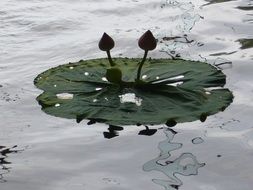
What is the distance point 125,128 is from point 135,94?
0.60 feet

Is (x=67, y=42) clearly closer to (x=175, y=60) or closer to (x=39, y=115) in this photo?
(x=175, y=60)

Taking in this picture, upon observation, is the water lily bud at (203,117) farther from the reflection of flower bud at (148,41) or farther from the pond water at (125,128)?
the reflection of flower bud at (148,41)

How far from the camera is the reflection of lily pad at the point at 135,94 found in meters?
2.12

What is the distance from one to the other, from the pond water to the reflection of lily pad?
4 cm

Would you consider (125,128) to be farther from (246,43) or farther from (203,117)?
(246,43)

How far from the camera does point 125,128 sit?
2.10 metres

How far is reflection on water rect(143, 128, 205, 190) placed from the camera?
1727 mm

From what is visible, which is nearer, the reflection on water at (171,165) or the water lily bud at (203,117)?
the reflection on water at (171,165)

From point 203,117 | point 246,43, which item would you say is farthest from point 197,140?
point 246,43

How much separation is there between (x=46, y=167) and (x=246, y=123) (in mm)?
796

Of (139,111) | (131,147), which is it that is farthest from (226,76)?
(131,147)

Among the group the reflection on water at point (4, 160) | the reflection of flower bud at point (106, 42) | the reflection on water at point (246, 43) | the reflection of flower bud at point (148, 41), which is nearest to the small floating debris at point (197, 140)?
the reflection of flower bud at point (148, 41)

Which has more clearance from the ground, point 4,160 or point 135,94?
point 135,94

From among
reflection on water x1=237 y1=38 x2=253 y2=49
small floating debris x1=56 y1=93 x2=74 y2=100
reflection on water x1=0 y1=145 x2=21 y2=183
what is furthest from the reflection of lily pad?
reflection on water x1=237 y1=38 x2=253 y2=49
